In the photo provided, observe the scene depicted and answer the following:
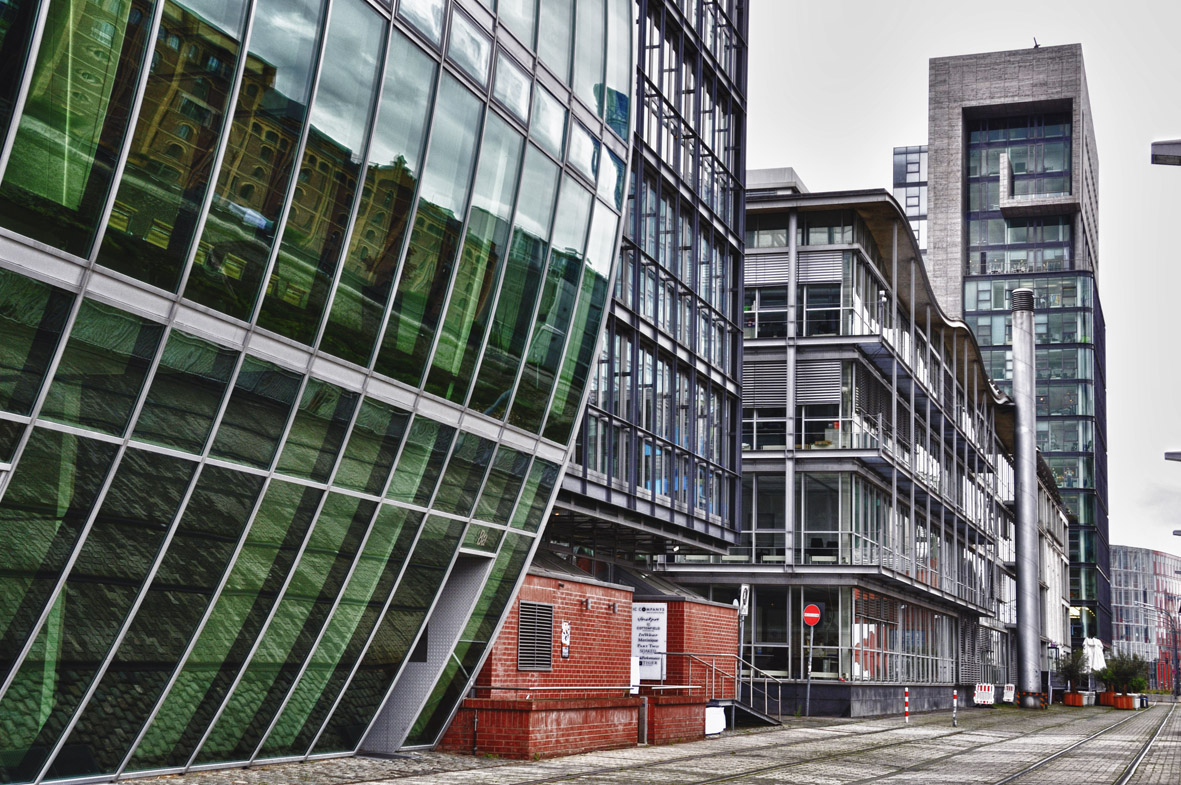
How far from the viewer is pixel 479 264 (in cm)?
1791

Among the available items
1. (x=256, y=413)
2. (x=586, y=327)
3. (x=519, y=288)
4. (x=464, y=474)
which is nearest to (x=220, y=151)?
(x=256, y=413)

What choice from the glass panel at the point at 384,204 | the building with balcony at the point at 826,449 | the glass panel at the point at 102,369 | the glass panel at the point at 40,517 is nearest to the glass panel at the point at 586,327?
the glass panel at the point at 384,204

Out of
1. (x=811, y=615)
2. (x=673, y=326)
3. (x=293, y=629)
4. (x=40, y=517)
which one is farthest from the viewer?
(x=811, y=615)

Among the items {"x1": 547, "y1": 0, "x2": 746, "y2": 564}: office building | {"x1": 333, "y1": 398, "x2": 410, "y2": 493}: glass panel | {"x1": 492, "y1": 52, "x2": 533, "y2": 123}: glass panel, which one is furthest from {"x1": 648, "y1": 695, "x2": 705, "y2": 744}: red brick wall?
{"x1": 492, "y1": 52, "x2": 533, "y2": 123}: glass panel

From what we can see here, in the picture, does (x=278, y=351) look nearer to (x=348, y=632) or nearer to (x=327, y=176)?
(x=327, y=176)

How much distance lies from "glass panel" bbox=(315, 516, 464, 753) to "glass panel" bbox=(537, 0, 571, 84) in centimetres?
625

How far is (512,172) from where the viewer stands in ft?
59.6

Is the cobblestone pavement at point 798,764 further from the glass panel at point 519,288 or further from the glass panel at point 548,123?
the glass panel at point 548,123

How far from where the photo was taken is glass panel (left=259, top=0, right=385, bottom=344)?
1424 cm

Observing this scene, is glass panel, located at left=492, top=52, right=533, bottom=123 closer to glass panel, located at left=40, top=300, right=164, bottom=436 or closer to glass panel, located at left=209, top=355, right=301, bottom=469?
glass panel, located at left=209, top=355, right=301, bottom=469

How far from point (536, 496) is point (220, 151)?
358 inches

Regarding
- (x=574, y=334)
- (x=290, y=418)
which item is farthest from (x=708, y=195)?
→ (x=290, y=418)

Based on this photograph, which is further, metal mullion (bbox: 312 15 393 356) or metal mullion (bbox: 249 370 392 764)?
metal mullion (bbox: 249 370 392 764)

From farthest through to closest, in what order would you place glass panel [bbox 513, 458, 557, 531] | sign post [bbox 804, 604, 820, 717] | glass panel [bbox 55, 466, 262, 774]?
sign post [bbox 804, 604, 820, 717] → glass panel [bbox 513, 458, 557, 531] → glass panel [bbox 55, 466, 262, 774]
